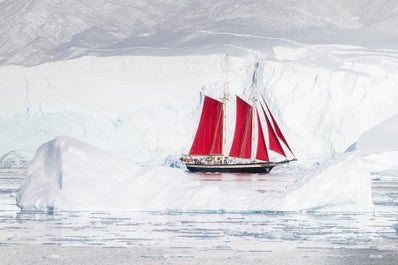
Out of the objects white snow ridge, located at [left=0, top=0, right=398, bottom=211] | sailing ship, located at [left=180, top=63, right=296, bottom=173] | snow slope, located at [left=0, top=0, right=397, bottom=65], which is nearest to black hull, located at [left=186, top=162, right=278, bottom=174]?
sailing ship, located at [left=180, top=63, right=296, bottom=173]

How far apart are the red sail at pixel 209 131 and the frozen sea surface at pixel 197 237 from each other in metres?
16.7

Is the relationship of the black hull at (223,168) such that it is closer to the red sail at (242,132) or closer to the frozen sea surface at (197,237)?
the red sail at (242,132)

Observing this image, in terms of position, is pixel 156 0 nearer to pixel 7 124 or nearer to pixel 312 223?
pixel 7 124

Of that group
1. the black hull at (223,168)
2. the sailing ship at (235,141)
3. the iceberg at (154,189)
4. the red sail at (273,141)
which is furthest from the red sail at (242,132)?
the iceberg at (154,189)

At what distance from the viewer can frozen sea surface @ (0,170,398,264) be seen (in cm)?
1327

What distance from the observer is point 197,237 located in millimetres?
15305

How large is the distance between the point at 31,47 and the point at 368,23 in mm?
16556

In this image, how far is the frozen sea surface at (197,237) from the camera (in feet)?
A: 43.5

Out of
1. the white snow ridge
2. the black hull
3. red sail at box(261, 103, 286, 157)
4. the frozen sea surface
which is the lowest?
the frozen sea surface

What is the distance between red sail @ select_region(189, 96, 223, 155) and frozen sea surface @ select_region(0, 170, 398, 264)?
1670 cm

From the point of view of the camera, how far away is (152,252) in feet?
45.2

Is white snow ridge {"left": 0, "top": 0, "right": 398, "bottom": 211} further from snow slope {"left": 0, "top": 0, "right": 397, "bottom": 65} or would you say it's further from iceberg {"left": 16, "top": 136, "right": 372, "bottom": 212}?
iceberg {"left": 16, "top": 136, "right": 372, "bottom": 212}

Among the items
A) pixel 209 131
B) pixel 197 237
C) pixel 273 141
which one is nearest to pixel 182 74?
pixel 209 131

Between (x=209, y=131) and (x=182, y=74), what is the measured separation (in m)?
2.78
